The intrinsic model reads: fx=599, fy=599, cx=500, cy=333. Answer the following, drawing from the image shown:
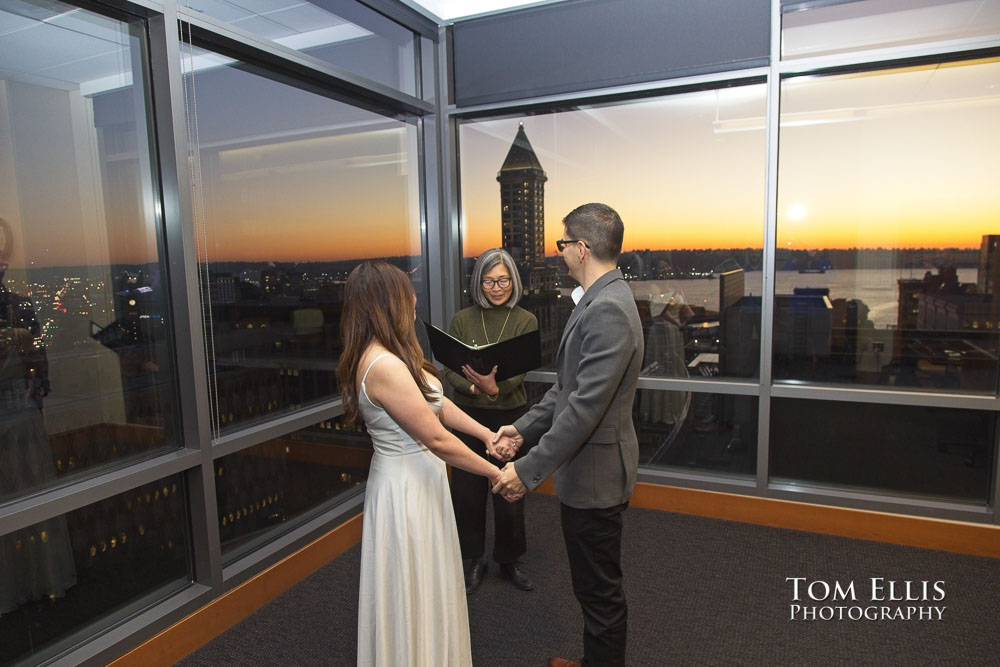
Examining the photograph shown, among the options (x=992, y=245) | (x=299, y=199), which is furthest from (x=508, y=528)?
(x=992, y=245)

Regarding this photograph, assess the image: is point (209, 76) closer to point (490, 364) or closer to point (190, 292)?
point (190, 292)

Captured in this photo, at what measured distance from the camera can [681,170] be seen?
150 inches

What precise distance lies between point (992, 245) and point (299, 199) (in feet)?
12.3

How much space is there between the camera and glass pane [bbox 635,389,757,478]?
387 cm

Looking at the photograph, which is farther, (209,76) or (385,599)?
(209,76)

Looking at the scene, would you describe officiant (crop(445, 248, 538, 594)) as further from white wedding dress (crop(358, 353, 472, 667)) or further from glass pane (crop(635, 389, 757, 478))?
glass pane (crop(635, 389, 757, 478))

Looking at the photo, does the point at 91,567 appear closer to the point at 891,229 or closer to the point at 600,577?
the point at 600,577

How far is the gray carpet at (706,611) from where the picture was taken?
249cm

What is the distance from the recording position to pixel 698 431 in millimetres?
3994

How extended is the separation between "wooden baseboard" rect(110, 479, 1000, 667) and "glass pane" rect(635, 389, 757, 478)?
230 millimetres

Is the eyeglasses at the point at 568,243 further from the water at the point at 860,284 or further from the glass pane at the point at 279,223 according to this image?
the water at the point at 860,284

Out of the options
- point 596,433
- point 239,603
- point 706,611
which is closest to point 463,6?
point 596,433

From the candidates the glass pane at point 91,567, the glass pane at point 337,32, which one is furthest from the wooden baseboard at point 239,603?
the glass pane at point 337,32

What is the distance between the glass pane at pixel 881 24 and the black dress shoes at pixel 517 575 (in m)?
3.19
